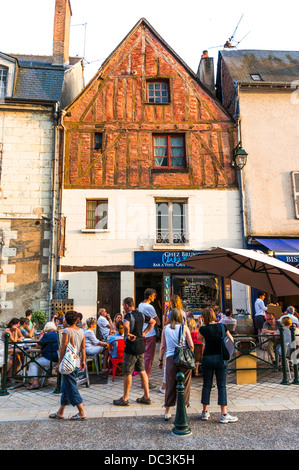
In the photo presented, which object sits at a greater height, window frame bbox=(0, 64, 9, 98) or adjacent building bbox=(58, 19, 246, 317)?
window frame bbox=(0, 64, 9, 98)

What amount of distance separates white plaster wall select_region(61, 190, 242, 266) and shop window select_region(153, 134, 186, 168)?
3.53 feet

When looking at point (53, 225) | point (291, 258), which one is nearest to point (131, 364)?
point (53, 225)

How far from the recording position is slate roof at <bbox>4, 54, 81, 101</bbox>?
11.3 meters

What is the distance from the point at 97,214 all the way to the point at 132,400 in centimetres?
698

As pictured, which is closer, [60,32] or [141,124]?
[141,124]

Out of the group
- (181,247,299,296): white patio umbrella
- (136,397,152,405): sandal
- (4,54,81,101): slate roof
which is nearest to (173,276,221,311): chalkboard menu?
(181,247,299,296): white patio umbrella

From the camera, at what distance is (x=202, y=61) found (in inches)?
550

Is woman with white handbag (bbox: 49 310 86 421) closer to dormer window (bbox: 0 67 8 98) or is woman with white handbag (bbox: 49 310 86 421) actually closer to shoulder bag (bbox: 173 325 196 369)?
shoulder bag (bbox: 173 325 196 369)

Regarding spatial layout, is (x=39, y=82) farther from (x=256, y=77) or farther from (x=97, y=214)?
(x=256, y=77)

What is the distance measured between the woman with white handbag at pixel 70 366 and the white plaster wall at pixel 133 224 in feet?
20.9

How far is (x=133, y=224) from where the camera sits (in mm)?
10797

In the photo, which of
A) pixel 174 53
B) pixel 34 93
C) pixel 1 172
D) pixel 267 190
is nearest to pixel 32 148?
pixel 1 172
